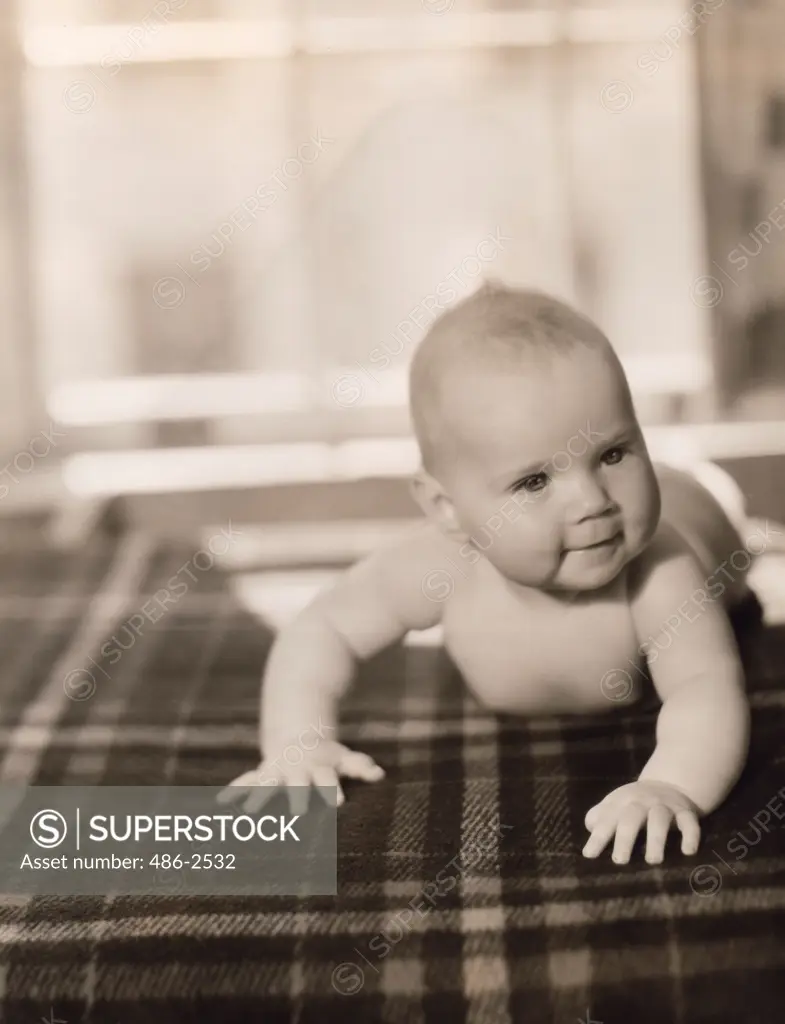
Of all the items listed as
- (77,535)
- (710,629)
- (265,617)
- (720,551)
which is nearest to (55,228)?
(77,535)

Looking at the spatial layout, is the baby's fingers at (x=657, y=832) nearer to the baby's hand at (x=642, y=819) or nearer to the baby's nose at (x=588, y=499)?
the baby's hand at (x=642, y=819)

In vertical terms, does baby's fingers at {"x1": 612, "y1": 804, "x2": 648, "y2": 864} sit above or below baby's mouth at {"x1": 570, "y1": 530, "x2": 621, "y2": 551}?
below

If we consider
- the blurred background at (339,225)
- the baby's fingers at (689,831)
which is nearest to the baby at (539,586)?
the baby's fingers at (689,831)

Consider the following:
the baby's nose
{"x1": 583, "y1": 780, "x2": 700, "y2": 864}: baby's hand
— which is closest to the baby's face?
the baby's nose

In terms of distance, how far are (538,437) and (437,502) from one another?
11 cm

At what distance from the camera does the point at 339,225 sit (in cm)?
159

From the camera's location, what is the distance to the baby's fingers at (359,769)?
709 millimetres

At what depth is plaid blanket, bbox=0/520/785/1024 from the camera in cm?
53

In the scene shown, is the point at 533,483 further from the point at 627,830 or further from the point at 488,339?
the point at 627,830

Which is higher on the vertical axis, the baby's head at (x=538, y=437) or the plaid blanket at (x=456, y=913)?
the baby's head at (x=538, y=437)

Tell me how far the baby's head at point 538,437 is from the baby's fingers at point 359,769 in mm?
143

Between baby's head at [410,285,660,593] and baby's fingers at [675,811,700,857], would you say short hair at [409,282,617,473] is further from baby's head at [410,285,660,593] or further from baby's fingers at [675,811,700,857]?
baby's fingers at [675,811,700,857]

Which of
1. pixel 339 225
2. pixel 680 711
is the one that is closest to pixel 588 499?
pixel 680 711

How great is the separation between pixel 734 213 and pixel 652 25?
26cm
